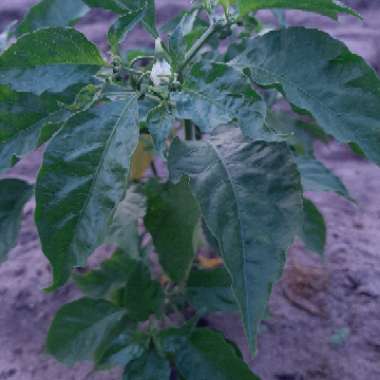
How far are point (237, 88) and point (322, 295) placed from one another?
0.78m

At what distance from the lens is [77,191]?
782 mm

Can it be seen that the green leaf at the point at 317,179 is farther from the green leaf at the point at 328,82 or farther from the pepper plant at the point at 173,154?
the green leaf at the point at 328,82

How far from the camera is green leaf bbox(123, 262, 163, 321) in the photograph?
1096mm

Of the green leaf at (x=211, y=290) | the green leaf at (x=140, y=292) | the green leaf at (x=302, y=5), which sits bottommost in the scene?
the green leaf at (x=211, y=290)

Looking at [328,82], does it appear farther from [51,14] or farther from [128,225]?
[51,14]

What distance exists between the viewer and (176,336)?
3.49ft

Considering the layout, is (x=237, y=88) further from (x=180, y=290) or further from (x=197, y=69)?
(x=180, y=290)

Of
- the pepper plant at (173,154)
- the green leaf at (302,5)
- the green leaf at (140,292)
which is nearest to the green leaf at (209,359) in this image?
the pepper plant at (173,154)

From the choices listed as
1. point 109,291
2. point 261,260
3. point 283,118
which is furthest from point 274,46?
point 109,291

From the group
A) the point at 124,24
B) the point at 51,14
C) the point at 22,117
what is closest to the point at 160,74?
the point at 124,24

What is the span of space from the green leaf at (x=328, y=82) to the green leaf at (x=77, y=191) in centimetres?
28

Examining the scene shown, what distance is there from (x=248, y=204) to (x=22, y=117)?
473 mm

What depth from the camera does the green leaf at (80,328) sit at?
115 centimetres

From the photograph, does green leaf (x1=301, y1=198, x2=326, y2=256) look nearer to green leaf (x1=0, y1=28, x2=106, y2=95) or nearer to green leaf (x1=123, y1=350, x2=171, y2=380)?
green leaf (x1=123, y1=350, x2=171, y2=380)
